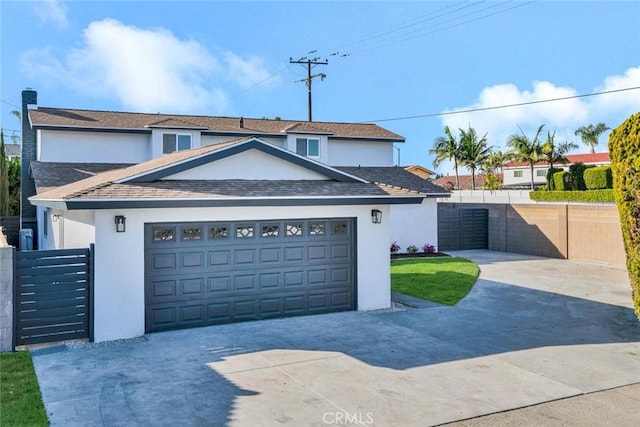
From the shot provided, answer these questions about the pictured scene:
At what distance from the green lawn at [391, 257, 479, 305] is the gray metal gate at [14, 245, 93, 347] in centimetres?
807

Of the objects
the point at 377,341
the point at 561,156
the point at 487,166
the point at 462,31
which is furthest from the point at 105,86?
the point at 487,166

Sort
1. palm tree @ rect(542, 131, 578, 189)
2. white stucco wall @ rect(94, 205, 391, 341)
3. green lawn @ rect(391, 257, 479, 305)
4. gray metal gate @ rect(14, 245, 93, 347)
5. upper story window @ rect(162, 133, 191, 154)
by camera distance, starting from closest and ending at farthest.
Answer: gray metal gate @ rect(14, 245, 93, 347) < white stucco wall @ rect(94, 205, 391, 341) < green lawn @ rect(391, 257, 479, 305) < upper story window @ rect(162, 133, 191, 154) < palm tree @ rect(542, 131, 578, 189)

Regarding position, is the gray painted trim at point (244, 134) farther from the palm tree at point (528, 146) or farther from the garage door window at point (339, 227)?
the palm tree at point (528, 146)

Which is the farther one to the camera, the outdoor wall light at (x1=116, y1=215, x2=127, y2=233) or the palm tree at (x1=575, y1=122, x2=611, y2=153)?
the palm tree at (x1=575, y1=122, x2=611, y2=153)

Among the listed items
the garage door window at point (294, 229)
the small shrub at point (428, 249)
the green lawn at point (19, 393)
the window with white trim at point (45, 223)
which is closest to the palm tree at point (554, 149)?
the small shrub at point (428, 249)

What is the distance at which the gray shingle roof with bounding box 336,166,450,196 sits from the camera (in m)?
21.8

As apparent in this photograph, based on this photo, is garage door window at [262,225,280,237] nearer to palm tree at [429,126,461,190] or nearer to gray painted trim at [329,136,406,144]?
gray painted trim at [329,136,406,144]

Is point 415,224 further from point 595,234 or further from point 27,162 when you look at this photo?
point 27,162

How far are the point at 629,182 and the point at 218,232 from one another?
23.9 feet

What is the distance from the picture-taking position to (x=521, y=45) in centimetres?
2350

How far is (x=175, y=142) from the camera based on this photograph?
21.0 metres

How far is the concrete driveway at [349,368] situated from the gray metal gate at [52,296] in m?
0.40

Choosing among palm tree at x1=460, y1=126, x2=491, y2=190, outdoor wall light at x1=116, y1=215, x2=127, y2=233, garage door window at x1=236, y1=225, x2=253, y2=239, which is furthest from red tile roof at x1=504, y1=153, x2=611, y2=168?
outdoor wall light at x1=116, y1=215, x2=127, y2=233

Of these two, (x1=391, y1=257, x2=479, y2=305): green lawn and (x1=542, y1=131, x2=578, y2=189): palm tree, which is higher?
(x1=542, y1=131, x2=578, y2=189): palm tree
